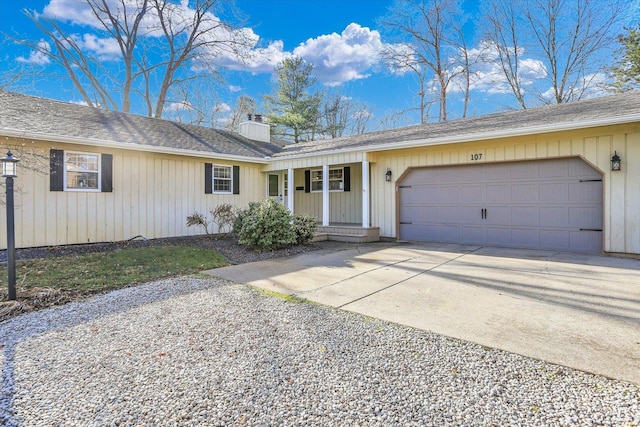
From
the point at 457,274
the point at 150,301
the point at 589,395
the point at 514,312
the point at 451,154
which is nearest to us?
the point at 589,395

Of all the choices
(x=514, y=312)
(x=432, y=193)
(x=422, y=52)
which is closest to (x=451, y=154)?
(x=432, y=193)

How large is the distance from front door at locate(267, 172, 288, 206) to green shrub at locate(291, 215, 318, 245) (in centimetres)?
393

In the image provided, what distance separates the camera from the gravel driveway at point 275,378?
1905 mm

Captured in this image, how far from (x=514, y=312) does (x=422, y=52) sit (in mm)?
19389

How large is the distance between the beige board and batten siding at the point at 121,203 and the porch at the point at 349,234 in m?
3.19

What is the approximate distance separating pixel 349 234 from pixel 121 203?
616 cm

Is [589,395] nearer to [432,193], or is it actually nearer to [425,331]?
[425,331]

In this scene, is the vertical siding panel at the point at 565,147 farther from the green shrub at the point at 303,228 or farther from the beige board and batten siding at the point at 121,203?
the beige board and batten siding at the point at 121,203

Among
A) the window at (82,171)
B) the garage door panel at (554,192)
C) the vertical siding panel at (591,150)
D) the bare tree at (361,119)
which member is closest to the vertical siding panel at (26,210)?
the window at (82,171)

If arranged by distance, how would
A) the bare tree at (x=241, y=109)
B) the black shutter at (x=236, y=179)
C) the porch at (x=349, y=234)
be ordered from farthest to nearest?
the bare tree at (x=241, y=109) → the black shutter at (x=236, y=179) → the porch at (x=349, y=234)

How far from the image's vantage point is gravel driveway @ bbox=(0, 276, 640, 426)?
1.91 metres

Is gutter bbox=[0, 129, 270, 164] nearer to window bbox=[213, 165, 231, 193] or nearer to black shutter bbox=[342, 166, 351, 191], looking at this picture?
window bbox=[213, 165, 231, 193]

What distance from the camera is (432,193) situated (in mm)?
9008

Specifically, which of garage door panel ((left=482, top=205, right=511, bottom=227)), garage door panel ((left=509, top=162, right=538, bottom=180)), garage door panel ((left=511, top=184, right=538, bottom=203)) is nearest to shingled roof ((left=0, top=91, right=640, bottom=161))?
garage door panel ((left=509, top=162, right=538, bottom=180))
